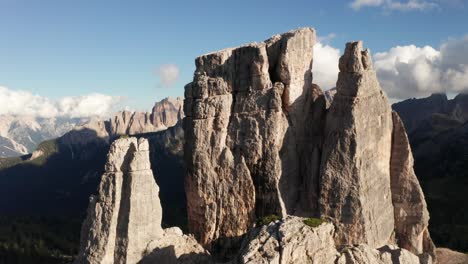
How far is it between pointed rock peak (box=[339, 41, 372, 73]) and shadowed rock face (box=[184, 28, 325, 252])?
174 inches

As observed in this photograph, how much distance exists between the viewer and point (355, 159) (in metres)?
44.3

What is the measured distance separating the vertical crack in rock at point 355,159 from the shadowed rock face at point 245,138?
8.52 ft

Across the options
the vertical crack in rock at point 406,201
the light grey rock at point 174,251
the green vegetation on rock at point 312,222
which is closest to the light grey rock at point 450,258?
the vertical crack in rock at point 406,201

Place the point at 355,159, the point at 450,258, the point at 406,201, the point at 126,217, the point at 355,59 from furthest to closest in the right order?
the point at 450,258 < the point at 406,201 < the point at 355,59 < the point at 355,159 < the point at 126,217

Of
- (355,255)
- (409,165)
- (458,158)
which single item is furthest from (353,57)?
(458,158)

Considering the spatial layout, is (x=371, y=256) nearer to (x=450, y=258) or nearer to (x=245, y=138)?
(x=245, y=138)

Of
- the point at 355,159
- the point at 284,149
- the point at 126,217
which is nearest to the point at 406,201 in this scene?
the point at 355,159

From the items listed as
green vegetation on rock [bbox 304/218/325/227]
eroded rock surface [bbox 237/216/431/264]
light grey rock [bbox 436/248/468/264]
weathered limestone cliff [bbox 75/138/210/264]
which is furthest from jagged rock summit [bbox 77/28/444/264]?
green vegetation on rock [bbox 304/218/325/227]

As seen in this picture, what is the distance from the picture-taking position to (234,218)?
47.0 meters

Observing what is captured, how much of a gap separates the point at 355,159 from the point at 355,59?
1085cm

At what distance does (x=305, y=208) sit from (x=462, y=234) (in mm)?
66243

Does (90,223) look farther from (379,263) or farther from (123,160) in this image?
(379,263)

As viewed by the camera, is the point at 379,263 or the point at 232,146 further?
the point at 232,146

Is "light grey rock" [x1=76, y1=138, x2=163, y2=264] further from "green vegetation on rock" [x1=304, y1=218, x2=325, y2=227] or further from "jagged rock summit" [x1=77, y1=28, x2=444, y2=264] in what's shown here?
"green vegetation on rock" [x1=304, y1=218, x2=325, y2=227]
